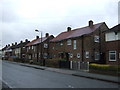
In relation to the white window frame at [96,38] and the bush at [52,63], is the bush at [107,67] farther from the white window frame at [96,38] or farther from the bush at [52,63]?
the white window frame at [96,38]

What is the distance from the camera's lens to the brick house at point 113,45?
86.4 feet

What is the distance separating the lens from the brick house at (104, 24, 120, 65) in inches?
1037

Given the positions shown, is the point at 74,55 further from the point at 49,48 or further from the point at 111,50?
the point at 49,48

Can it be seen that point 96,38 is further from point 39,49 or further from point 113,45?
point 39,49

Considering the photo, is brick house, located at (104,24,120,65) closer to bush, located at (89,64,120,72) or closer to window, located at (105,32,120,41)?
window, located at (105,32,120,41)

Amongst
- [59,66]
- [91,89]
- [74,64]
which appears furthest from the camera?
[59,66]

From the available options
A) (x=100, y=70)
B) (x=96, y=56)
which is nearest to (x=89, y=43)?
(x=96, y=56)

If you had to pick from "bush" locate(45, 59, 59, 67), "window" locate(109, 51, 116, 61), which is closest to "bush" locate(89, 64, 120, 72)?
"window" locate(109, 51, 116, 61)

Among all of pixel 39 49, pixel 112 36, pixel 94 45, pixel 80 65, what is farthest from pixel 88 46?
pixel 39 49

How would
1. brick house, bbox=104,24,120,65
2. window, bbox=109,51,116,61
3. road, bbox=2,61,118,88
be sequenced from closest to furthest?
1. road, bbox=2,61,118,88
2. brick house, bbox=104,24,120,65
3. window, bbox=109,51,116,61

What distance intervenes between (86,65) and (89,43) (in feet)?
25.4

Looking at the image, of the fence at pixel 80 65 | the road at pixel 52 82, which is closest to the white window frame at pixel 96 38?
the fence at pixel 80 65

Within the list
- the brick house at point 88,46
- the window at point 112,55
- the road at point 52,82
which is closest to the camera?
the road at point 52,82

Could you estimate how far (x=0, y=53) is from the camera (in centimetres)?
13775
